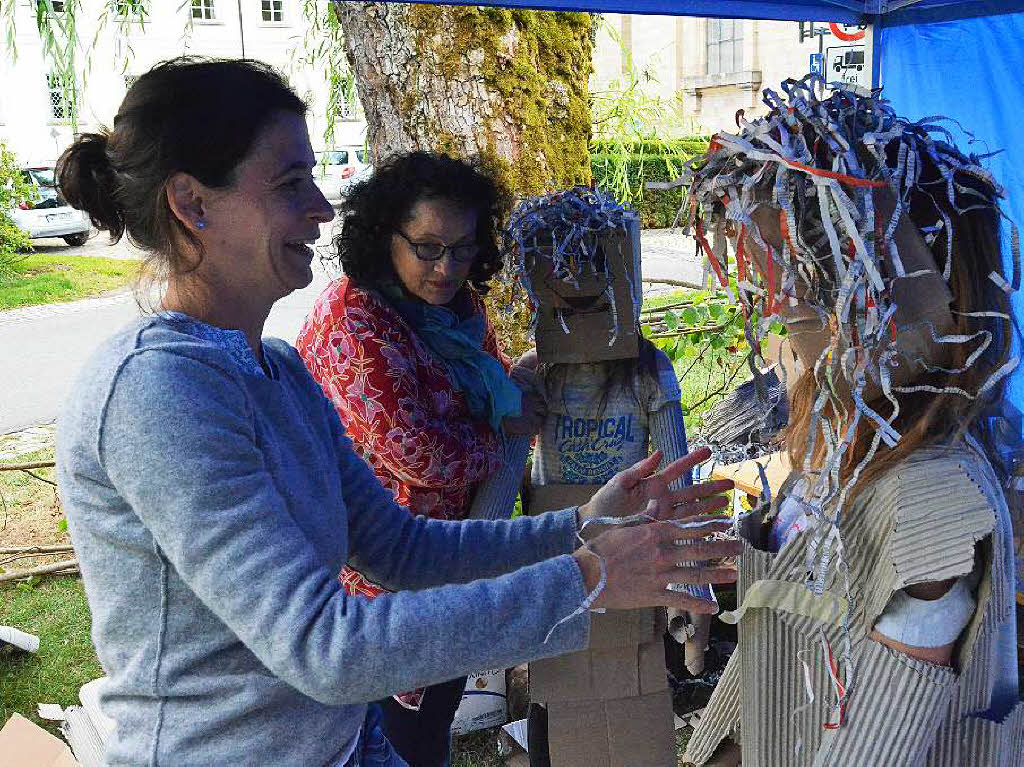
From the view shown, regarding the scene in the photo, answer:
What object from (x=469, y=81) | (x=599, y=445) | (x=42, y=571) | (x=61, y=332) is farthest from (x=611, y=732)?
(x=61, y=332)

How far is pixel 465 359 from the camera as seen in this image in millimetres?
2283

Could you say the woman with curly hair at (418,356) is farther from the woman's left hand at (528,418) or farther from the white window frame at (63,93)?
the white window frame at (63,93)

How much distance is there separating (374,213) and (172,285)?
109 centimetres

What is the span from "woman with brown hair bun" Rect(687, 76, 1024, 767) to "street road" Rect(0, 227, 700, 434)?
5853mm

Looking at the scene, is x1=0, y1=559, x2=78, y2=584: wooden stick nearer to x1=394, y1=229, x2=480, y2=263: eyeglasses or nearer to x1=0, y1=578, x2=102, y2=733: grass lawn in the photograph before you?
x1=0, y1=578, x2=102, y2=733: grass lawn

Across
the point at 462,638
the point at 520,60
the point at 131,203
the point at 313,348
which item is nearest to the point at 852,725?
the point at 462,638

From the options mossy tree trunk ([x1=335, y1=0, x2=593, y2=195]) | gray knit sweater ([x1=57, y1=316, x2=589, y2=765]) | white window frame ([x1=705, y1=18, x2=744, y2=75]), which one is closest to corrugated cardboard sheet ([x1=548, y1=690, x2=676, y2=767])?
gray knit sweater ([x1=57, y1=316, x2=589, y2=765])

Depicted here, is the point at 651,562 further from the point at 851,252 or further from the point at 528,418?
the point at 528,418

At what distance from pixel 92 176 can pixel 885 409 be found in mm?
1171

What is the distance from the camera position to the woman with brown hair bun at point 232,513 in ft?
3.46

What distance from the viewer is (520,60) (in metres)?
3.62

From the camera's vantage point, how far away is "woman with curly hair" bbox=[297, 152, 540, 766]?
212 cm

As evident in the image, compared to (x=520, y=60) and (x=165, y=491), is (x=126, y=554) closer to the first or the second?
(x=165, y=491)

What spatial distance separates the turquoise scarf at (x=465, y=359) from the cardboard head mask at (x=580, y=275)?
0.14 m
